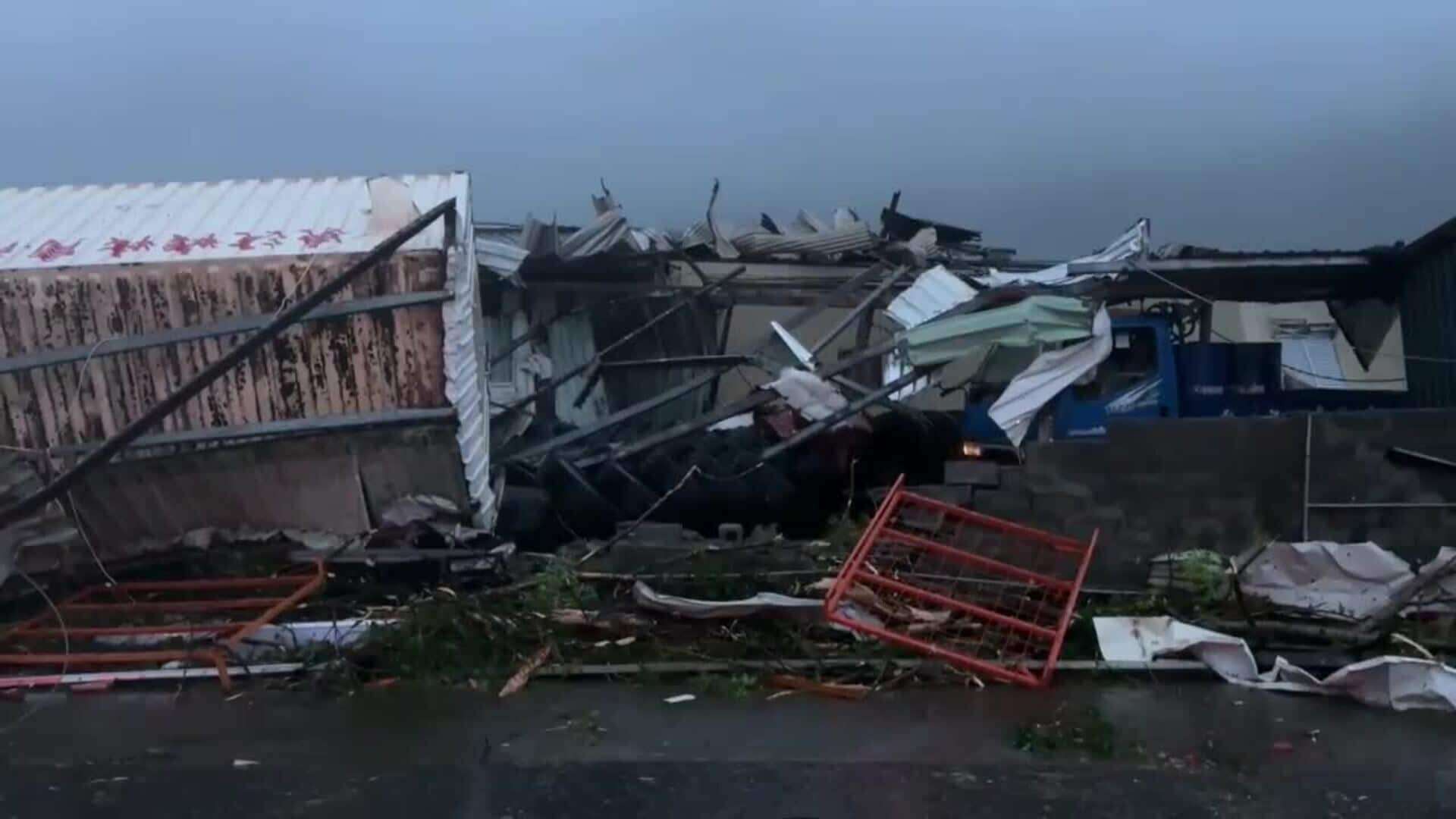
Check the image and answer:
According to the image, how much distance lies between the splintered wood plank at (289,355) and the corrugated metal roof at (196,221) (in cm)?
20

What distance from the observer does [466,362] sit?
1101 cm

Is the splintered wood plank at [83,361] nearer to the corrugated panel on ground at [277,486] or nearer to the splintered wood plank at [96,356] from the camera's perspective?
Result: the splintered wood plank at [96,356]

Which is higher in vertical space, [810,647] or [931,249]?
[931,249]

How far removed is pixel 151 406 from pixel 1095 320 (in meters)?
7.43

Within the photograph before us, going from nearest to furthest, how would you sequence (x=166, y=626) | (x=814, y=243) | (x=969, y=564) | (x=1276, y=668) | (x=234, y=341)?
(x=1276, y=668), (x=166, y=626), (x=969, y=564), (x=234, y=341), (x=814, y=243)

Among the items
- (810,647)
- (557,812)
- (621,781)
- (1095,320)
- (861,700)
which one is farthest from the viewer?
(1095,320)

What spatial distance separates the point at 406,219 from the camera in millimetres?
11031

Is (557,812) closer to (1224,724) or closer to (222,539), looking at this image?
(1224,724)

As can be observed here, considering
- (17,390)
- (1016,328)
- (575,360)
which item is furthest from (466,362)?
(575,360)

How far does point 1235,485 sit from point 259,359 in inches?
270

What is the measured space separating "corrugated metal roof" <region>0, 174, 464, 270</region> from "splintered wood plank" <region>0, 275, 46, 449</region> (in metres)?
0.27

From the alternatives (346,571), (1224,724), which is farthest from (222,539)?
(1224,724)

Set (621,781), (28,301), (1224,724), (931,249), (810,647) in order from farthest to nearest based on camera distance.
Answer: (931,249), (28,301), (810,647), (1224,724), (621,781)

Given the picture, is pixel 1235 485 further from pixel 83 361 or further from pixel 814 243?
pixel 83 361
